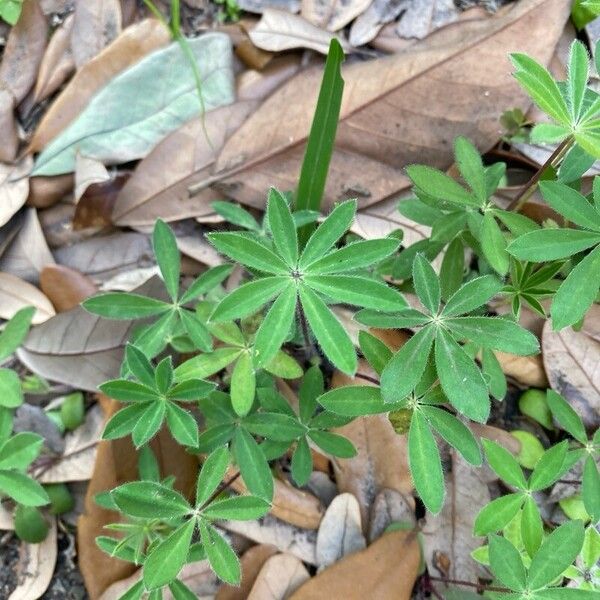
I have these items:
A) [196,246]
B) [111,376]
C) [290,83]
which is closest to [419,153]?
[290,83]

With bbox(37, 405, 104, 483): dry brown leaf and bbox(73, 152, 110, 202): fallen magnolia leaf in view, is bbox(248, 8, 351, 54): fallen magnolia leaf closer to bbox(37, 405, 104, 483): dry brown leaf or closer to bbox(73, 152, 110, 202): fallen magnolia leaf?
bbox(73, 152, 110, 202): fallen magnolia leaf

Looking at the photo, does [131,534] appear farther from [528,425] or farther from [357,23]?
[357,23]

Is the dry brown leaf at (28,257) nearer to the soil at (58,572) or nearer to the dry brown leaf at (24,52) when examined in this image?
the dry brown leaf at (24,52)

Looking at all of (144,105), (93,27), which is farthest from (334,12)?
(93,27)

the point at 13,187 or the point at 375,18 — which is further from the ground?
the point at 375,18

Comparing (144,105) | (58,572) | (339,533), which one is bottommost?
(58,572)

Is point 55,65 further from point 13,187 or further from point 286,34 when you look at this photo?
point 286,34

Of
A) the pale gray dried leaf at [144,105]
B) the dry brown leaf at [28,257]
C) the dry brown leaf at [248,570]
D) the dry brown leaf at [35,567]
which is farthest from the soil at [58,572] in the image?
the pale gray dried leaf at [144,105]
